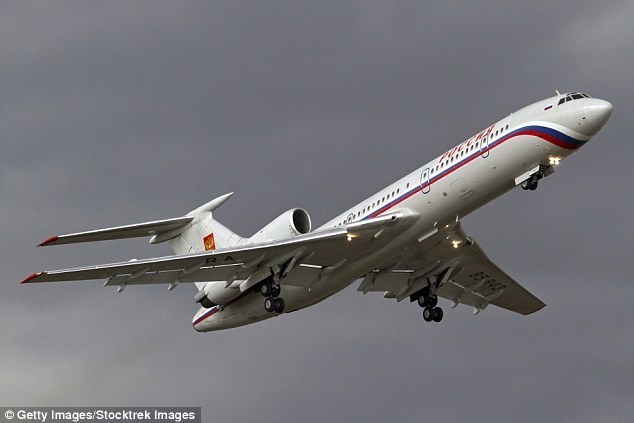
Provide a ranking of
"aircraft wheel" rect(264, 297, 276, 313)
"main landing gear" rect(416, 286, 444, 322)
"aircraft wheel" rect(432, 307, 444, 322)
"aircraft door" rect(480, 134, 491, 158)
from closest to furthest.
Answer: "aircraft door" rect(480, 134, 491, 158)
"aircraft wheel" rect(264, 297, 276, 313)
"main landing gear" rect(416, 286, 444, 322)
"aircraft wheel" rect(432, 307, 444, 322)

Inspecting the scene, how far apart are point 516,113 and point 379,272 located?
7.85 metres

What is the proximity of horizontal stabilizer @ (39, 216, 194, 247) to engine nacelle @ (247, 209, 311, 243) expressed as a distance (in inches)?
159

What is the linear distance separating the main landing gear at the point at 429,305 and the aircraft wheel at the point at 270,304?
5.44 metres

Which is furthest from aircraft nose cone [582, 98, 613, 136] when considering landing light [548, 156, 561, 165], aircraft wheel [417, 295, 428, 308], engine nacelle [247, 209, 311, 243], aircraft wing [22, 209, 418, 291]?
aircraft wheel [417, 295, 428, 308]

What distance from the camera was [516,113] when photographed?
32062mm

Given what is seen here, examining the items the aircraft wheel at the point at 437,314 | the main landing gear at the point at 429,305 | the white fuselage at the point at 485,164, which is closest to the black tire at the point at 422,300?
the main landing gear at the point at 429,305

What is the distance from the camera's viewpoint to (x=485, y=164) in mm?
Answer: 31656

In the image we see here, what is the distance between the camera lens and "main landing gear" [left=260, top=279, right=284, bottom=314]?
115ft

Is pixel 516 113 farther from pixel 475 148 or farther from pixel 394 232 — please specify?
pixel 394 232

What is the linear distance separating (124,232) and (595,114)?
14.7m

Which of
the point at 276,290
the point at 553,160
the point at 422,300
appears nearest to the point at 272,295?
the point at 276,290

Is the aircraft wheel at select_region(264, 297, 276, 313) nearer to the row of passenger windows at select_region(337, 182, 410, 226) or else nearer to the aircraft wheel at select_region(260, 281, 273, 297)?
the aircraft wheel at select_region(260, 281, 273, 297)

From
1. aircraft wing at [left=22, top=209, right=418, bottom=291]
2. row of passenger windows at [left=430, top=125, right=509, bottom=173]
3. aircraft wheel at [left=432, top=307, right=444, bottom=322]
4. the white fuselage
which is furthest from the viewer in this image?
aircraft wheel at [left=432, top=307, right=444, bottom=322]

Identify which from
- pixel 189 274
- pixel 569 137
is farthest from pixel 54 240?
pixel 569 137
